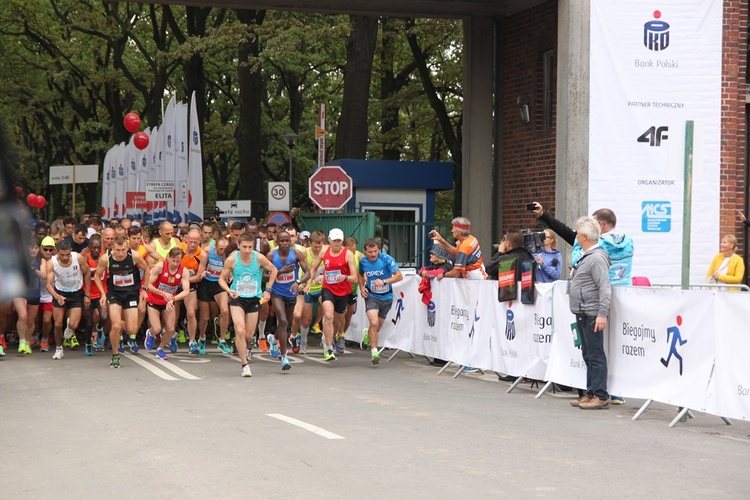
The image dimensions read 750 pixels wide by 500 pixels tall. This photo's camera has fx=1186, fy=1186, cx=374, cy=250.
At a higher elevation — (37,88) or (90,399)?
(37,88)

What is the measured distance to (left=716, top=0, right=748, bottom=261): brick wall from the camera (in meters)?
19.9

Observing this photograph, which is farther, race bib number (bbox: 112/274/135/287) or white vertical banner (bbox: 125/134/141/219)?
white vertical banner (bbox: 125/134/141/219)

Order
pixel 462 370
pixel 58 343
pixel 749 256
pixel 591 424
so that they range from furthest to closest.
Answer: pixel 749 256
pixel 58 343
pixel 462 370
pixel 591 424

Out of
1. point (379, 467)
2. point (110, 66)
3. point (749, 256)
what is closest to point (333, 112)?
point (110, 66)

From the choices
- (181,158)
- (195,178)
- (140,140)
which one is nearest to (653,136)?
(195,178)

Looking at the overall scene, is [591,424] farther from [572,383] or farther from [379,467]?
[379,467]

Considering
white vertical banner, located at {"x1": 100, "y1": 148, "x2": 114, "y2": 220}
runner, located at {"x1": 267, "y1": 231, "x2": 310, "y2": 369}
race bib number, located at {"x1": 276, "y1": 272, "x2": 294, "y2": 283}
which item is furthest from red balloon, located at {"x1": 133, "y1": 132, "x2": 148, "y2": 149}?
race bib number, located at {"x1": 276, "y1": 272, "x2": 294, "y2": 283}

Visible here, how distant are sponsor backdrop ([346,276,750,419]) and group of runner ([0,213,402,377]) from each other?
174 cm

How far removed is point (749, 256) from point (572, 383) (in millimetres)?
9193

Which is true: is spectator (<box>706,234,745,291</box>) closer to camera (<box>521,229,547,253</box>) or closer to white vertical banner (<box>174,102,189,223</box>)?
camera (<box>521,229,547,253</box>)

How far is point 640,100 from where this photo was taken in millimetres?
19328

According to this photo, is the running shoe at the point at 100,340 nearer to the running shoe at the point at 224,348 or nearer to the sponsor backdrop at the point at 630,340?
the running shoe at the point at 224,348

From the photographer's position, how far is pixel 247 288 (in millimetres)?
15961

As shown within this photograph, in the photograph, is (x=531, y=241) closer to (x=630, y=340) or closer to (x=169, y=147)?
(x=630, y=340)
